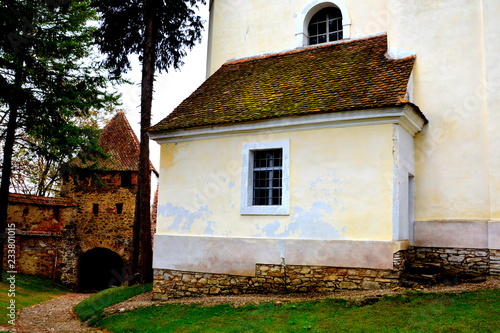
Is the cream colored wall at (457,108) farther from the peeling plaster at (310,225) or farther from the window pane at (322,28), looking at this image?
the window pane at (322,28)

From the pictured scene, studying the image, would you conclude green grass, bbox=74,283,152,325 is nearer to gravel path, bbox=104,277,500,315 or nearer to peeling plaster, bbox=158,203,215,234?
gravel path, bbox=104,277,500,315

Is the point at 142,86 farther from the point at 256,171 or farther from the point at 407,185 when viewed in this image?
the point at 407,185

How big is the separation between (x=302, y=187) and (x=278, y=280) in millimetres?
2078

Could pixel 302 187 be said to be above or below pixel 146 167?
below

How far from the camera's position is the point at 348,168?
1012 cm

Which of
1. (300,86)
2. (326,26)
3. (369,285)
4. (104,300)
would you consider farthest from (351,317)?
(326,26)

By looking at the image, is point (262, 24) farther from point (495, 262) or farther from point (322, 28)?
point (495, 262)

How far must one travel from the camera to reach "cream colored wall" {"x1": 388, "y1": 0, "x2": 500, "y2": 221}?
33.6ft

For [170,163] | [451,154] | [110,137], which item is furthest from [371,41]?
[110,137]

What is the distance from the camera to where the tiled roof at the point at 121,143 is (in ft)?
82.9

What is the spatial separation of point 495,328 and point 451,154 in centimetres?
457

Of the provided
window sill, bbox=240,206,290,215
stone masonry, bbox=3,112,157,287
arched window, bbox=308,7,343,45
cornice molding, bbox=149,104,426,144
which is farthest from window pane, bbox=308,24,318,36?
stone masonry, bbox=3,112,157,287

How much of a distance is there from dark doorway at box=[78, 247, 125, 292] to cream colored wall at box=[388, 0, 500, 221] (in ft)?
60.0

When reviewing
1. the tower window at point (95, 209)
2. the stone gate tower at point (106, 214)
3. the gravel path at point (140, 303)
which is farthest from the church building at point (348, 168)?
the tower window at point (95, 209)
